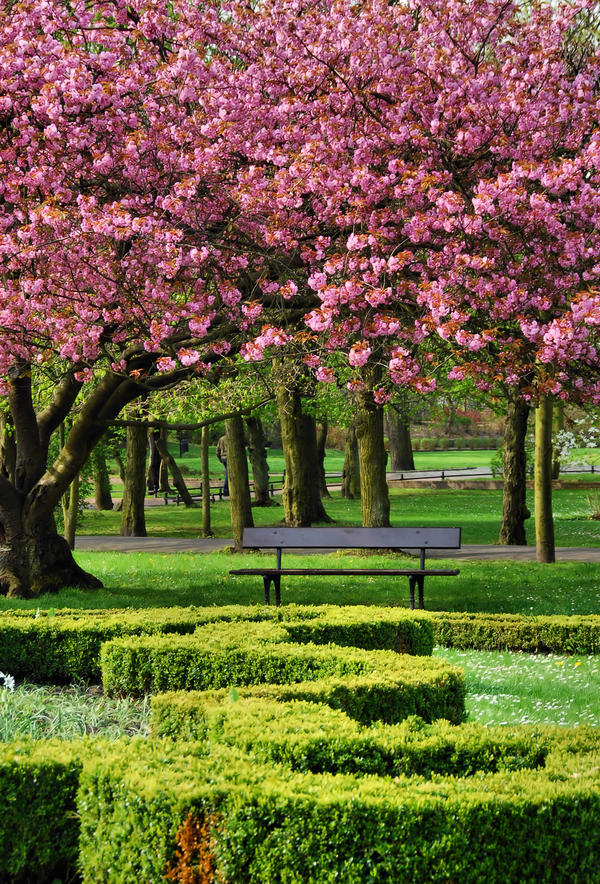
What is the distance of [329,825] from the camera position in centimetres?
366

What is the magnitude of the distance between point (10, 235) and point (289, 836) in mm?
7274

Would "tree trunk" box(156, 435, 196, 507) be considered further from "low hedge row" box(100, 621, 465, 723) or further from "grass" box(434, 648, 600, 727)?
"low hedge row" box(100, 621, 465, 723)

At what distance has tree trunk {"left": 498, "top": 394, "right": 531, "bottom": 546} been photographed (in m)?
19.6

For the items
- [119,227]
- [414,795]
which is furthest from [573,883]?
[119,227]

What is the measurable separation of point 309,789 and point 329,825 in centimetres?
20

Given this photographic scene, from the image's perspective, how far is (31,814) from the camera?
14.6 ft

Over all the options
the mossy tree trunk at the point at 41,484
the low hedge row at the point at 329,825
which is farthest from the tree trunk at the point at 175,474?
the low hedge row at the point at 329,825

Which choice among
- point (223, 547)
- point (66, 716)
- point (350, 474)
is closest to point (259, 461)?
point (350, 474)

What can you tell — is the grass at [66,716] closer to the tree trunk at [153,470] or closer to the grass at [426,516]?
the grass at [426,516]

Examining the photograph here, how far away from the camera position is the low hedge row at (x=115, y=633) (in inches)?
299

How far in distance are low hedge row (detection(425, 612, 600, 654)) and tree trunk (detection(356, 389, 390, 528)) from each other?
7.51 meters

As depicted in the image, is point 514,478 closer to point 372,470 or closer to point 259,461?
point 372,470

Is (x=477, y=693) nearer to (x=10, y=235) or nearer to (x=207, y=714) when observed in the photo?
(x=207, y=714)

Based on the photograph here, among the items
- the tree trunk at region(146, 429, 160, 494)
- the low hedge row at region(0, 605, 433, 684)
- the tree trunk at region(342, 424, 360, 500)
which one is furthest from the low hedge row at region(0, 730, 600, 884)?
the tree trunk at region(146, 429, 160, 494)
